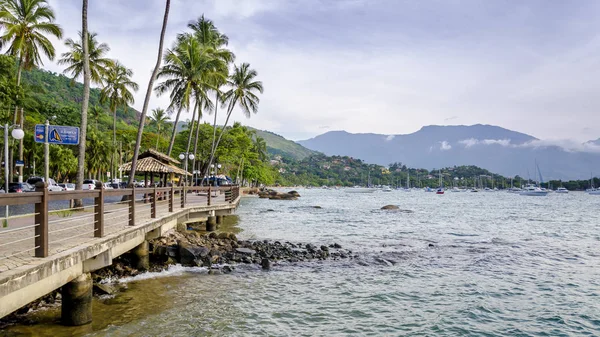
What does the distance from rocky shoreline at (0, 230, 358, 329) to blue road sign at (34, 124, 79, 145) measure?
3.53 m

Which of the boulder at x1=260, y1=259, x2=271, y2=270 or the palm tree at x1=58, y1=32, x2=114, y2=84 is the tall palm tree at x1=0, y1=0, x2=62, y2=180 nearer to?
the palm tree at x1=58, y1=32, x2=114, y2=84

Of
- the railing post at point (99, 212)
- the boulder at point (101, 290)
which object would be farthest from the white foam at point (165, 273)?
the railing post at point (99, 212)

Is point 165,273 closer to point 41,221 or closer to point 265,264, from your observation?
point 265,264

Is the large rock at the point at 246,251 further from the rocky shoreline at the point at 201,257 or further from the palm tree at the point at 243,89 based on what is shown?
the palm tree at the point at 243,89

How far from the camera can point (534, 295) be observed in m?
11.6

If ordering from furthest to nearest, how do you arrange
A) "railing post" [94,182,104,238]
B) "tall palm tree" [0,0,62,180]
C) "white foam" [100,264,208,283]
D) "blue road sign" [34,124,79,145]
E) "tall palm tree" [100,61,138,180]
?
"tall palm tree" [100,61,138,180], "tall palm tree" [0,0,62,180], "white foam" [100,264,208,283], "blue road sign" [34,124,79,145], "railing post" [94,182,104,238]

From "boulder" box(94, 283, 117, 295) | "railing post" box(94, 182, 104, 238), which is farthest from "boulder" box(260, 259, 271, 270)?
"railing post" box(94, 182, 104, 238)

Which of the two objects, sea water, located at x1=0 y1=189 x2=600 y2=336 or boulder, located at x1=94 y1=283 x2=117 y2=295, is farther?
boulder, located at x1=94 y1=283 x2=117 y2=295

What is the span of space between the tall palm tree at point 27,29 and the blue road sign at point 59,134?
54.8 ft

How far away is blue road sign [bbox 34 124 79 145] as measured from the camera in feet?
35.9

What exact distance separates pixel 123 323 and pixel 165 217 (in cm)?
610

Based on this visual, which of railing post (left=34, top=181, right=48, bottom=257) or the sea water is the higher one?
railing post (left=34, top=181, right=48, bottom=257)

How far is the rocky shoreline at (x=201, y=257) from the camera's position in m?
9.70

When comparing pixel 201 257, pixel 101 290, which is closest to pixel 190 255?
pixel 201 257
